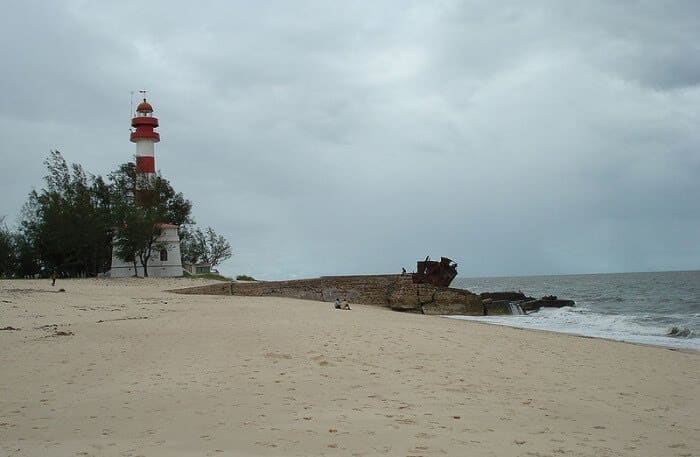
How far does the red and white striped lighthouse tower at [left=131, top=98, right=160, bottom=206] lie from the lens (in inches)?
1724

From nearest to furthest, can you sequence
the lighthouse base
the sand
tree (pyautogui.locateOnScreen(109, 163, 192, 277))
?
the sand < tree (pyautogui.locateOnScreen(109, 163, 192, 277)) < the lighthouse base

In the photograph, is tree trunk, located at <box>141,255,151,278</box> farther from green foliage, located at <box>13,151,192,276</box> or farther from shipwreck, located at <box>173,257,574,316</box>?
shipwreck, located at <box>173,257,574,316</box>

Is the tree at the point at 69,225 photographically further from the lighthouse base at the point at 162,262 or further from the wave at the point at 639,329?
the wave at the point at 639,329

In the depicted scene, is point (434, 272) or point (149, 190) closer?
point (434, 272)

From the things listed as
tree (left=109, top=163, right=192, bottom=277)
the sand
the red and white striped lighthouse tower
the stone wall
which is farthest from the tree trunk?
the sand

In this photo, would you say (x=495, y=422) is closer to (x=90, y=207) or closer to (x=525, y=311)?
(x=525, y=311)

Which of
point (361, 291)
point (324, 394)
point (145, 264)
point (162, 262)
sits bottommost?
point (324, 394)

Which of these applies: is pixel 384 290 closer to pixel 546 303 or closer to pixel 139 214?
pixel 546 303

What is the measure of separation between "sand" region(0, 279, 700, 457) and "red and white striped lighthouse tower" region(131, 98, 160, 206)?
31.6 metres

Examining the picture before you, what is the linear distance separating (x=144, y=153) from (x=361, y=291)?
24.7 meters

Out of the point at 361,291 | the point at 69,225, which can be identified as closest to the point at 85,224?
the point at 69,225

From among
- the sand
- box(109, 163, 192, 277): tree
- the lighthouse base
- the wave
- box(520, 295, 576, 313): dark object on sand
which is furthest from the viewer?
the lighthouse base

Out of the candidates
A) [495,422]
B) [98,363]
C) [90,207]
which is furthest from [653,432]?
[90,207]

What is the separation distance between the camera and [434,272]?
2822 cm
